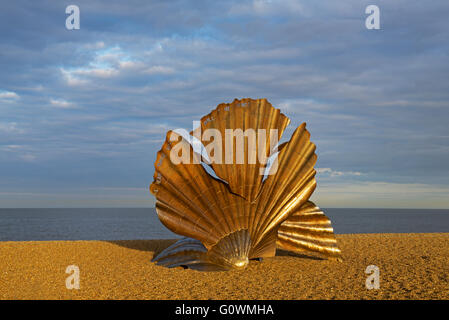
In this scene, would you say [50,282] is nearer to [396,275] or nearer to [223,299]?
[223,299]

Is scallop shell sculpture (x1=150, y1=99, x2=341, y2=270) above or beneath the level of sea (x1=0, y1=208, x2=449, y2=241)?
above

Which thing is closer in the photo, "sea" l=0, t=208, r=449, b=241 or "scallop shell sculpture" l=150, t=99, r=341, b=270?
"scallop shell sculpture" l=150, t=99, r=341, b=270

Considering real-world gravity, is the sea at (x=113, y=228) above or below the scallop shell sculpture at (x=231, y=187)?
below

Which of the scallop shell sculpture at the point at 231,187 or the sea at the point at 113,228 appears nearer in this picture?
the scallop shell sculpture at the point at 231,187

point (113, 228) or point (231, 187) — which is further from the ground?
point (231, 187)

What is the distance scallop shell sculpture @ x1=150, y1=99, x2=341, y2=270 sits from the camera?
8.22 metres

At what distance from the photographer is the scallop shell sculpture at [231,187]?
8.22 metres

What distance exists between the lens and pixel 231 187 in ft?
27.1

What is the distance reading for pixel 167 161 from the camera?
8.34m

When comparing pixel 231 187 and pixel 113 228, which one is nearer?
pixel 231 187

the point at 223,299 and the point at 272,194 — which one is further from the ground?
the point at 272,194
